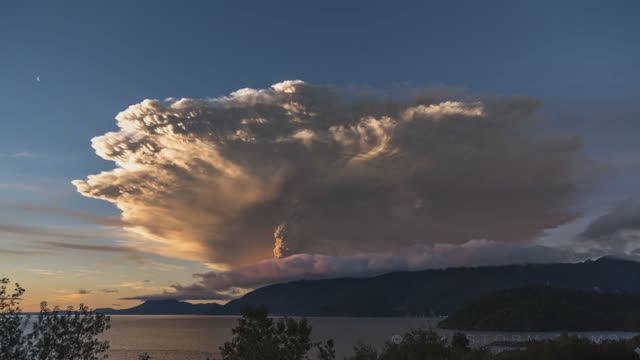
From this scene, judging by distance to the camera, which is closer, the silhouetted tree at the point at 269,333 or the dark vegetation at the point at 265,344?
the dark vegetation at the point at 265,344

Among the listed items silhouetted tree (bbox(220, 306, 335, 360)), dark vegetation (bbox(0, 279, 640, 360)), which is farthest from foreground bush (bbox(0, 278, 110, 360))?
silhouetted tree (bbox(220, 306, 335, 360))

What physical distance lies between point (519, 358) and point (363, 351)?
31836 mm

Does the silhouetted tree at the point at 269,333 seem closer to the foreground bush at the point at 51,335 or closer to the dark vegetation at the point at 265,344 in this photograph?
the dark vegetation at the point at 265,344

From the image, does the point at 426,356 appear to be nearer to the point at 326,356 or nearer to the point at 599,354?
the point at 326,356

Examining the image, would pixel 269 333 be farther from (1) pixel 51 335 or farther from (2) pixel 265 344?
(1) pixel 51 335

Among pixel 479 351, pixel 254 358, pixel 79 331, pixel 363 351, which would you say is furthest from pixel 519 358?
pixel 79 331

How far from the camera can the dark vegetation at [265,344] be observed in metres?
37.2

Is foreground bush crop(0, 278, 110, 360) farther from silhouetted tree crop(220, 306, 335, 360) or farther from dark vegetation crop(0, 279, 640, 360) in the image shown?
silhouetted tree crop(220, 306, 335, 360)

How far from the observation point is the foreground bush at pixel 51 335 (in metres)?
36.5

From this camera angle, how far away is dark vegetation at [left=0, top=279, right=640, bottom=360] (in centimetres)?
3725

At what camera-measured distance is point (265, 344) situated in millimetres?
52031

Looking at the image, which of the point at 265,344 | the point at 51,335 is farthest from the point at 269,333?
the point at 51,335

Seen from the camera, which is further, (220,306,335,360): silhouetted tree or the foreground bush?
(220,306,335,360): silhouetted tree

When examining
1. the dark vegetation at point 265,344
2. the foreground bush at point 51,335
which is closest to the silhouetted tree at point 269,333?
the dark vegetation at point 265,344
